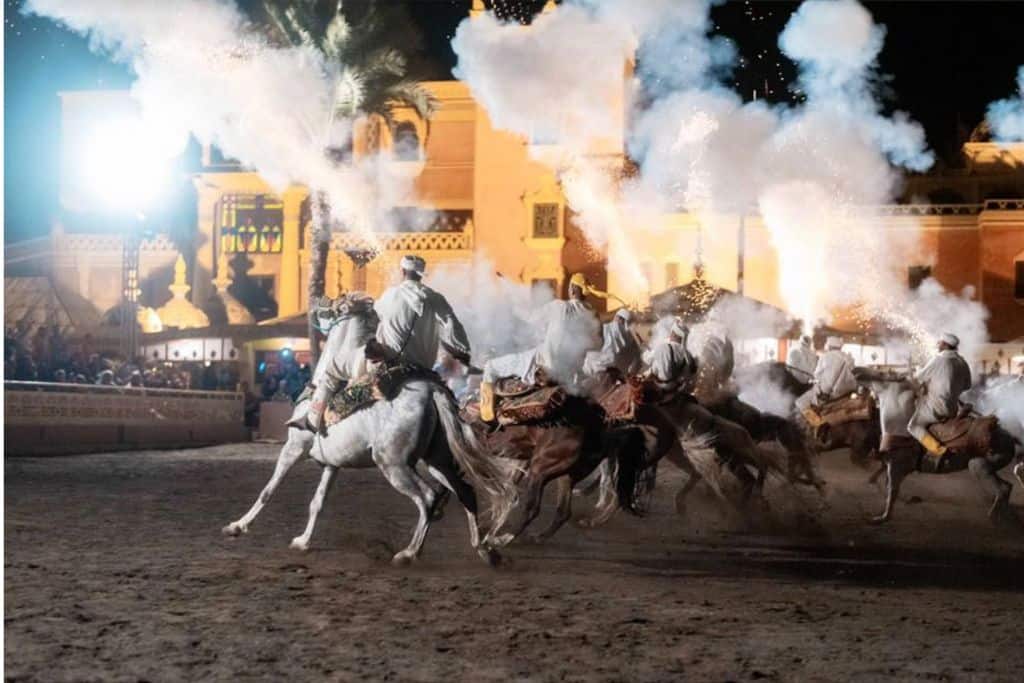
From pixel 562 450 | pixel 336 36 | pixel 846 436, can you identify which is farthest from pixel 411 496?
pixel 336 36

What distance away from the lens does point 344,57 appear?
33.3 m

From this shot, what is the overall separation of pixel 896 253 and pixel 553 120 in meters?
12.6

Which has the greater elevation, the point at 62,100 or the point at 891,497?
the point at 62,100

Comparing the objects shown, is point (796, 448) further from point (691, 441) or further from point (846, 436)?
point (691, 441)

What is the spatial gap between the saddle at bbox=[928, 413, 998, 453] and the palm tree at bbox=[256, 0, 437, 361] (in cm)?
2098

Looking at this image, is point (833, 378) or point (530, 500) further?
point (833, 378)

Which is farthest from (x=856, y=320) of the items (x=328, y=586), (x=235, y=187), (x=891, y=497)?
(x=328, y=586)

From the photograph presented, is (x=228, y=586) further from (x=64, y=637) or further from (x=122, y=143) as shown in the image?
(x=122, y=143)

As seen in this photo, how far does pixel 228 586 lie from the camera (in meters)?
8.30

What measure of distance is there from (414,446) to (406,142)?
123ft

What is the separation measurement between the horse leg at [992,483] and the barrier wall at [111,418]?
14.9 m

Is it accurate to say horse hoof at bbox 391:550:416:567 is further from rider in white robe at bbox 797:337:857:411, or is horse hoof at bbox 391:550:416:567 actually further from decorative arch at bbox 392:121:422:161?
decorative arch at bbox 392:121:422:161

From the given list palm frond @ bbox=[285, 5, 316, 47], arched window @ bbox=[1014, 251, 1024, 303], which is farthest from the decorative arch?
arched window @ bbox=[1014, 251, 1024, 303]

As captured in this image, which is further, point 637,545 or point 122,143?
point 122,143
